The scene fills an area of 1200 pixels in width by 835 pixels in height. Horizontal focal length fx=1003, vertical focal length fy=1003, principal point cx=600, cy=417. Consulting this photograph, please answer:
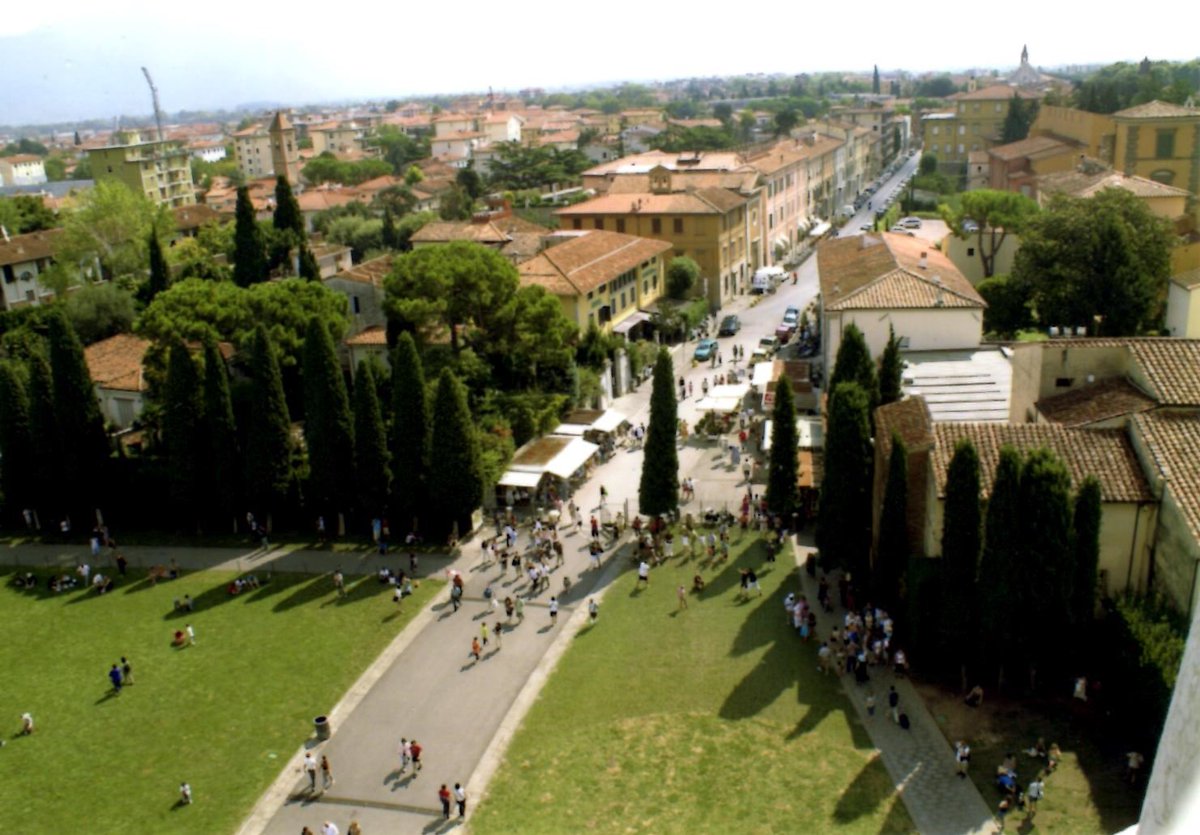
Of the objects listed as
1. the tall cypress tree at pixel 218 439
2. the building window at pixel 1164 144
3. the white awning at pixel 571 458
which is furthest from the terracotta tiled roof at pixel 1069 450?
the building window at pixel 1164 144

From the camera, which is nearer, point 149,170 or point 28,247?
point 28,247

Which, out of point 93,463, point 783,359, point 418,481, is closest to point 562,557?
point 418,481

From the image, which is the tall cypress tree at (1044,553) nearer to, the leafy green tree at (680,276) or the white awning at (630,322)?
the white awning at (630,322)

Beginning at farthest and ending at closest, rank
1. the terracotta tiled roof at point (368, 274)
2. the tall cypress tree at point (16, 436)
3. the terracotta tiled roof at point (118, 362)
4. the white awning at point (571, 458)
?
1. the terracotta tiled roof at point (368, 274)
2. the terracotta tiled roof at point (118, 362)
3. the tall cypress tree at point (16, 436)
4. the white awning at point (571, 458)

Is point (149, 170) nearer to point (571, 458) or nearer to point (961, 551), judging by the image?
point (571, 458)

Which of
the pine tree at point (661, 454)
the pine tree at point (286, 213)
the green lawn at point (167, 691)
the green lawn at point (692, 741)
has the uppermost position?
the pine tree at point (286, 213)

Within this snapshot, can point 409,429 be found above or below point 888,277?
below

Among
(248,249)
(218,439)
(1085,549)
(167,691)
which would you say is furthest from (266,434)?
(1085,549)
